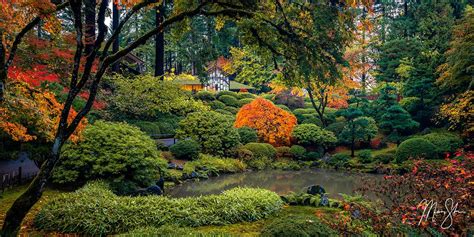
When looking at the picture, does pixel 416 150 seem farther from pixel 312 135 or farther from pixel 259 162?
pixel 259 162

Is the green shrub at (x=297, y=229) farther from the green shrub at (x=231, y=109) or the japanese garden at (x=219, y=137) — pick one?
the green shrub at (x=231, y=109)

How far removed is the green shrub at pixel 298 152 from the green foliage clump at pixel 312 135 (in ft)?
2.54

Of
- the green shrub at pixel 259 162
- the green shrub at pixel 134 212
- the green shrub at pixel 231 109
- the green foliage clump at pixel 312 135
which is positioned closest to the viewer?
the green shrub at pixel 134 212

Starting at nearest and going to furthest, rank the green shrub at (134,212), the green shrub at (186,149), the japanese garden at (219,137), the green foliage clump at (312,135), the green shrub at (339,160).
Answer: the japanese garden at (219,137) < the green shrub at (134,212) < the green shrub at (186,149) < the green shrub at (339,160) < the green foliage clump at (312,135)

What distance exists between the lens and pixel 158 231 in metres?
6.54

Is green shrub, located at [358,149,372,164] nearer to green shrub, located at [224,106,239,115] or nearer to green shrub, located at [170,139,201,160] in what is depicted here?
green shrub, located at [170,139,201,160]

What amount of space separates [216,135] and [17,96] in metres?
12.4

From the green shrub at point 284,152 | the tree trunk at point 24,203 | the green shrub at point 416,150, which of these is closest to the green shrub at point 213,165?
the green shrub at point 284,152

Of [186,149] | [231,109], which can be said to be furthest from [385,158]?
[231,109]

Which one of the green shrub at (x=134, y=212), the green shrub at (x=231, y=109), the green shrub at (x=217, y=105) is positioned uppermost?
the green shrub at (x=217, y=105)

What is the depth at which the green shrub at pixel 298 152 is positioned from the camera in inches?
808

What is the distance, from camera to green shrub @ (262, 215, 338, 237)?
611 cm

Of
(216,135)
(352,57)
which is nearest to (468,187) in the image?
(216,135)

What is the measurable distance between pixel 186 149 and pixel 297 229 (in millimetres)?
11368
